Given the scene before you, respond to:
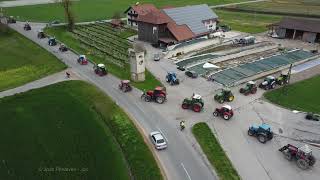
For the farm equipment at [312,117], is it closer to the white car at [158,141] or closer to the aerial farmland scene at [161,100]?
the aerial farmland scene at [161,100]

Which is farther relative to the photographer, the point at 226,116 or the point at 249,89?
the point at 249,89

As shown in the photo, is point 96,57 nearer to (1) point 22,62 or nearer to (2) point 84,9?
(1) point 22,62

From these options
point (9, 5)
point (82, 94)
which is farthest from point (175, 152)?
point (9, 5)

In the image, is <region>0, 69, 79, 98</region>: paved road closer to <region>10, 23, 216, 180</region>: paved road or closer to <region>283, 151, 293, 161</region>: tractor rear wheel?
<region>10, 23, 216, 180</region>: paved road

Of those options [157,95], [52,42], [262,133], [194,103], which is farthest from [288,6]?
[262,133]

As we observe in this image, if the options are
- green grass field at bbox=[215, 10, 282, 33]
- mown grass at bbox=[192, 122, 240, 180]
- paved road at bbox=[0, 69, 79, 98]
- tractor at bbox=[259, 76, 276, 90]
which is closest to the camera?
mown grass at bbox=[192, 122, 240, 180]

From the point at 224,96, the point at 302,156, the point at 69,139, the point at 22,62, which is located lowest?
the point at 69,139

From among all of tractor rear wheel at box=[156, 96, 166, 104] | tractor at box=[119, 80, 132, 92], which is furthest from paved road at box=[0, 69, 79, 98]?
tractor rear wheel at box=[156, 96, 166, 104]
